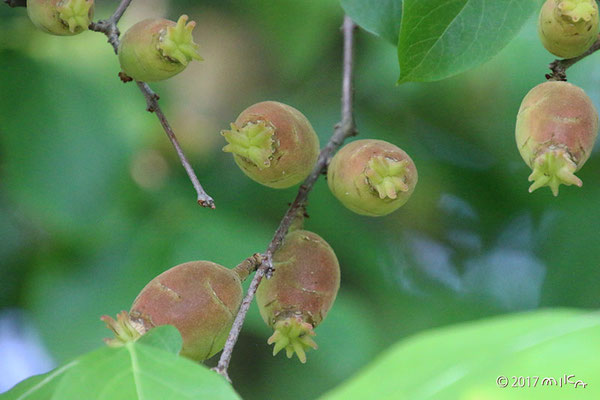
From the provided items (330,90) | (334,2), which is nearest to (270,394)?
(330,90)

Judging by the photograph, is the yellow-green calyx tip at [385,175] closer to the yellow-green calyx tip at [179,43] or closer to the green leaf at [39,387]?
the yellow-green calyx tip at [179,43]

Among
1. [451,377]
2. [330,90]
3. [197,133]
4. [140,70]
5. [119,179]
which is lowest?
[451,377]

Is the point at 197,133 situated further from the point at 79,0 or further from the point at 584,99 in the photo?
the point at 584,99

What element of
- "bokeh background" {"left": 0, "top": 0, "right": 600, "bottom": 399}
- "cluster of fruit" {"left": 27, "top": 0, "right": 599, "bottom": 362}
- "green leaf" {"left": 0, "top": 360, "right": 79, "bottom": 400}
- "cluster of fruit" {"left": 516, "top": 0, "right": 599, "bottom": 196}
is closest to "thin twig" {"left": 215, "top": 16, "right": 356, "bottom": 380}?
"cluster of fruit" {"left": 27, "top": 0, "right": 599, "bottom": 362}

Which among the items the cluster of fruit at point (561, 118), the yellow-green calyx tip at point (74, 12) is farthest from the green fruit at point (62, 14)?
the cluster of fruit at point (561, 118)

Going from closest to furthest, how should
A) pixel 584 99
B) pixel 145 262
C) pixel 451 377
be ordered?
pixel 451 377 < pixel 584 99 < pixel 145 262

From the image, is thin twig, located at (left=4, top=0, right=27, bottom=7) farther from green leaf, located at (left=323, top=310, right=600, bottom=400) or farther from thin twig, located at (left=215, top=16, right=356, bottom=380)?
green leaf, located at (left=323, top=310, right=600, bottom=400)
